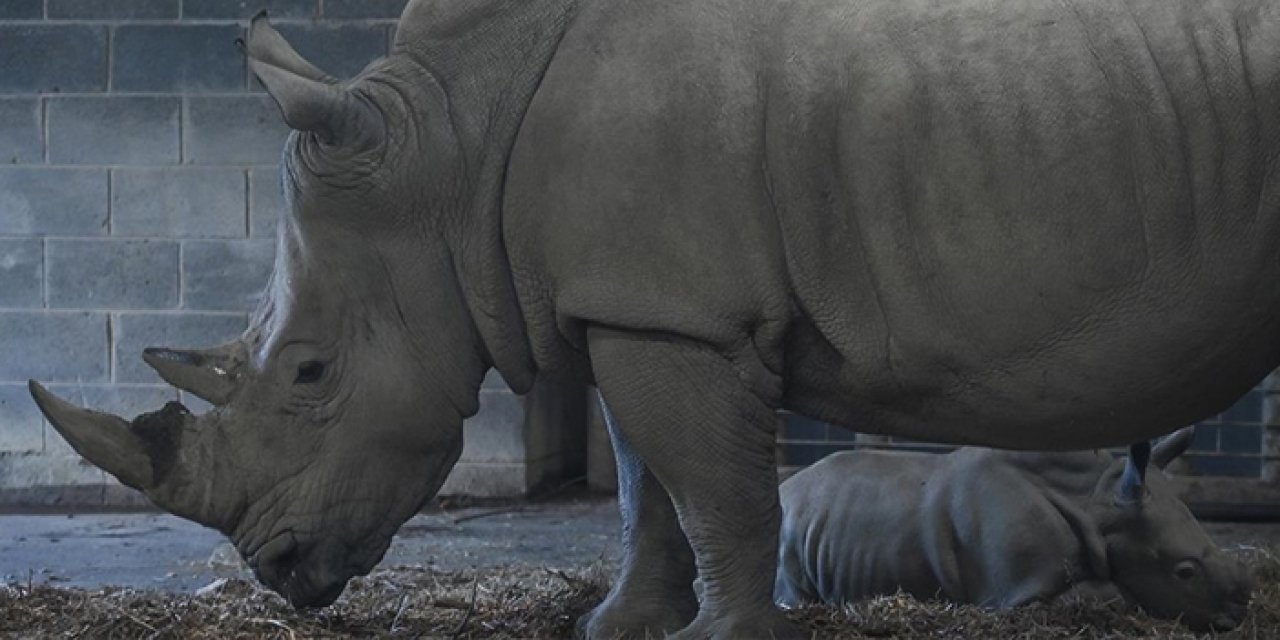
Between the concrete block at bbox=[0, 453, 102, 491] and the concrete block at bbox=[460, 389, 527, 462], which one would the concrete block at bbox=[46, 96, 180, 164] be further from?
the concrete block at bbox=[460, 389, 527, 462]

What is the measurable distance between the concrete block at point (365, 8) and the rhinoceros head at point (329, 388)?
17.0 ft

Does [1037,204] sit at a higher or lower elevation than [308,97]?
lower

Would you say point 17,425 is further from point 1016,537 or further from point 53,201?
point 1016,537

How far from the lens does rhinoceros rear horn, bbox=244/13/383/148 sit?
3.92 m

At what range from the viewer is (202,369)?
14.0 ft

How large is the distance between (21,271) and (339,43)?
1908 mm

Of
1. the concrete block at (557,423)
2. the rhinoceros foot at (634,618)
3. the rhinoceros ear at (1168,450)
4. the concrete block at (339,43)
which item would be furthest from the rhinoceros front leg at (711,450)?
the concrete block at (339,43)

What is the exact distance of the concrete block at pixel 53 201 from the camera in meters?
9.52

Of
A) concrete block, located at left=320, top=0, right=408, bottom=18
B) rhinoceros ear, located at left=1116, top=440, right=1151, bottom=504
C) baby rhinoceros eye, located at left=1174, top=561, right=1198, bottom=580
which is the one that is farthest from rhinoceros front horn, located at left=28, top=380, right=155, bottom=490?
concrete block, located at left=320, top=0, right=408, bottom=18

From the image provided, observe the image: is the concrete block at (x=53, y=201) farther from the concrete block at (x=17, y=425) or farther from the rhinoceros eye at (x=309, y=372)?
the rhinoceros eye at (x=309, y=372)

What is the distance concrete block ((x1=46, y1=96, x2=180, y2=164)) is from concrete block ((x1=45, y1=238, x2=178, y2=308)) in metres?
0.41

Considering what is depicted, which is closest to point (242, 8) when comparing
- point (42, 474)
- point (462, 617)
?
point (42, 474)

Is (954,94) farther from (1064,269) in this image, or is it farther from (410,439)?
(410,439)

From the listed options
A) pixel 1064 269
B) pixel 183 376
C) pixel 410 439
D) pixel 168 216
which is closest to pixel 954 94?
pixel 1064 269
